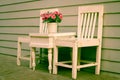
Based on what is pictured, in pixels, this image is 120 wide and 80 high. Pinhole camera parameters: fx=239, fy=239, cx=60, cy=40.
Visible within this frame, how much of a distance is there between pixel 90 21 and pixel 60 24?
0.73 m

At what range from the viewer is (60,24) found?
4.49 meters

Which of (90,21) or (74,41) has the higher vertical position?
(90,21)

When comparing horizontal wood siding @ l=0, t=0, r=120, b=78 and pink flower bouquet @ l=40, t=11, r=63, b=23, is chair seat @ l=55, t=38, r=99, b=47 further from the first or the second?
pink flower bouquet @ l=40, t=11, r=63, b=23

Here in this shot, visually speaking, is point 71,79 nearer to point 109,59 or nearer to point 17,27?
point 109,59

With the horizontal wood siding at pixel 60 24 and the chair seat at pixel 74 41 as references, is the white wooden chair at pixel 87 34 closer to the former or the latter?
the chair seat at pixel 74 41

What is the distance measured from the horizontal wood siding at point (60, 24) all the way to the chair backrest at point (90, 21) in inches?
3.6

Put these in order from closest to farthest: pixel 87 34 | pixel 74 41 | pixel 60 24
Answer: pixel 74 41
pixel 87 34
pixel 60 24

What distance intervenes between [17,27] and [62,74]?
2.29m

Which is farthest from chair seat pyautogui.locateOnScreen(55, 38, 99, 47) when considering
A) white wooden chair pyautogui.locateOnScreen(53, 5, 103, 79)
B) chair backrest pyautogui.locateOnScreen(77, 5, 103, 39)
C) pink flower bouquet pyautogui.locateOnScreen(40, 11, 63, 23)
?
pink flower bouquet pyautogui.locateOnScreen(40, 11, 63, 23)

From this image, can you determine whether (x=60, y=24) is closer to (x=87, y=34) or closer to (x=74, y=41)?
(x=87, y=34)

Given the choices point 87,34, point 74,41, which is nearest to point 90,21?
point 87,34

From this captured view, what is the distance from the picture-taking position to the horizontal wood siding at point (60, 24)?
3.58 m

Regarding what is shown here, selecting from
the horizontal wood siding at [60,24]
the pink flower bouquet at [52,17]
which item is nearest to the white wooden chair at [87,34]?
the horizontal wood siding at [60,24]

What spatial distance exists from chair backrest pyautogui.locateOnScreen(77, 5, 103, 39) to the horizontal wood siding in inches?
3.6
